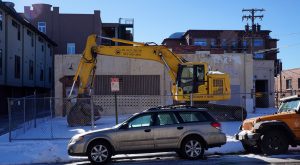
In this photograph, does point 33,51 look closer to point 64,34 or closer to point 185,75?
point 64,34

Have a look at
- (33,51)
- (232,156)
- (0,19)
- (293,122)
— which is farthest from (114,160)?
(33,51)

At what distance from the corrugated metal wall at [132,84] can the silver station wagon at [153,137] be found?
17.6 metres

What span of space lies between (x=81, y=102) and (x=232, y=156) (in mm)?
11194

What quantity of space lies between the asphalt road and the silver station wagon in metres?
0.37

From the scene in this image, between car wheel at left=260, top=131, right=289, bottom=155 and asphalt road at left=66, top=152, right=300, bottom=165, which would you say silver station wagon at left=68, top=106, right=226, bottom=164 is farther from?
car wheel at left=260, top=131, right=289, bottom=155

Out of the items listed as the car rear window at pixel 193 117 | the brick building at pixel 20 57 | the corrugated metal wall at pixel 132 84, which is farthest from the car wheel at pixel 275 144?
the brick building at pixel 20 57

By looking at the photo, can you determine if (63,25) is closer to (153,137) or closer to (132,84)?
(132,84)

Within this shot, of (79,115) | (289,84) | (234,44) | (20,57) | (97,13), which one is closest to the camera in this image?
(79,115)

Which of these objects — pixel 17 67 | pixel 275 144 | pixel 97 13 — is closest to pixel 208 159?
pixel 275 144

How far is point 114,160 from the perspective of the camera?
13156mm

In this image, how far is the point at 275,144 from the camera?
12.8 m

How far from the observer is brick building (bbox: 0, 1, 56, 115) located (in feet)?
110

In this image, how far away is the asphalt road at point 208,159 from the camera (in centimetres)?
1193

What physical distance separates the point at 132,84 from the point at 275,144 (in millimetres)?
18382
